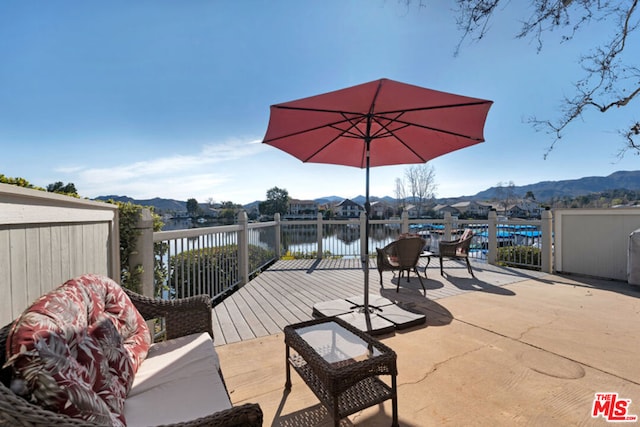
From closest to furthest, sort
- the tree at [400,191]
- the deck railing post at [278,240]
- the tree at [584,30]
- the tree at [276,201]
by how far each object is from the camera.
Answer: the tree at [584,30] < the deck railing post at [278,240] < the tree at [400,191] < the tree at [276,201]

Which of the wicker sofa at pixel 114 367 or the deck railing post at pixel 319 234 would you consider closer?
the wicker sofa at pixel 114 367

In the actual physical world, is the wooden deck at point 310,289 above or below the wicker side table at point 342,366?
below

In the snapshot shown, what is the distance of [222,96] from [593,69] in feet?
29.3

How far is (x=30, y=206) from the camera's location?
54.1 inches

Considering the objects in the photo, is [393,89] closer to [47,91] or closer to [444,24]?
[444,24]

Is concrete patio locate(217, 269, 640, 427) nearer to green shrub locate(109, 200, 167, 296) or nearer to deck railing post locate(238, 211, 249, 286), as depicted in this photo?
green shrub locate(109, 200, 167, 296)

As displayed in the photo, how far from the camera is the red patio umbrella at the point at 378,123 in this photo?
2504 millimetres

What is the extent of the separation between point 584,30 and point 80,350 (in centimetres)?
745

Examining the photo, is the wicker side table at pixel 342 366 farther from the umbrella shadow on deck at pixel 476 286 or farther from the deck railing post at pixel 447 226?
the deck railing post at pixel 447 226

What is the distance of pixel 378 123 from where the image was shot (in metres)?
3.33

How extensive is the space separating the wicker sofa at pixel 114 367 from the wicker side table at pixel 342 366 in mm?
492

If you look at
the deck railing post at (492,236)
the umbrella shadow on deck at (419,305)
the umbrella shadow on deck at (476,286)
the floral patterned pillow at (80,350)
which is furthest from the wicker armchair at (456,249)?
the floral patterned pillow at (80,350)

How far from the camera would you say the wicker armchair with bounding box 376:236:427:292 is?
161 inches

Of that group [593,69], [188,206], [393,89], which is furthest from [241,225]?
[188,206]
